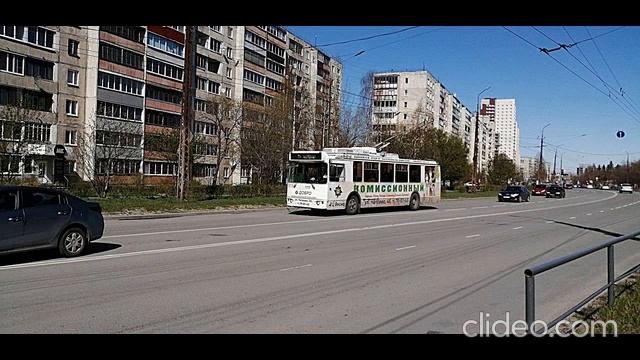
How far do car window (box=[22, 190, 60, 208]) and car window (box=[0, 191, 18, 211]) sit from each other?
7.2 inches

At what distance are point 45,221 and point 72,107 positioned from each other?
4760cm

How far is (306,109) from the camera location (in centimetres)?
5141

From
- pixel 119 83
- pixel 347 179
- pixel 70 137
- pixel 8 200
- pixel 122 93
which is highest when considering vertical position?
pixel 119 83

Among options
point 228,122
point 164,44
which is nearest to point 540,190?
point 228,122

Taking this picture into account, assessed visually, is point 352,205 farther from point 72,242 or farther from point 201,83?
point 201,83

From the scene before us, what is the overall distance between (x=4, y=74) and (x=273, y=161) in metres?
22.9

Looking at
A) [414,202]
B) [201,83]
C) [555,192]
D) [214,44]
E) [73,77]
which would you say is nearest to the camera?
[414,202]

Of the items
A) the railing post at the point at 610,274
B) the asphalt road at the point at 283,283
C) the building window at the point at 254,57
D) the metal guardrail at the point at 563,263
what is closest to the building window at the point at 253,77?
the building window at the point at 254,57

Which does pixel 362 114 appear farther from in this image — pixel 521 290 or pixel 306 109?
pixel 521 290

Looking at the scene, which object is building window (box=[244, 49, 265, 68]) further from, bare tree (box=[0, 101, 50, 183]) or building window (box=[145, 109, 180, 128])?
bare tree (box=[0, 101, 50, 183])

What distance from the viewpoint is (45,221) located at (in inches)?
428

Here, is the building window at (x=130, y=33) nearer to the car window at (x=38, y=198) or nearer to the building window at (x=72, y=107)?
the building window at (x=72, y=107)
